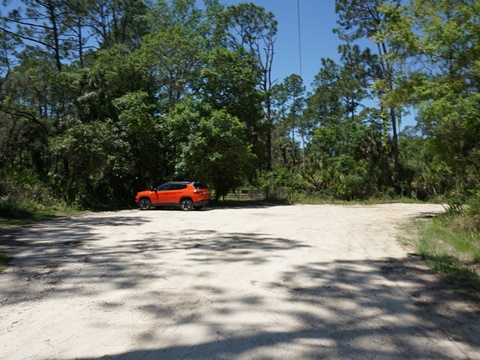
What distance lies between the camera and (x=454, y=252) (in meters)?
7.78

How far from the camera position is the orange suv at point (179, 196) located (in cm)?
2041

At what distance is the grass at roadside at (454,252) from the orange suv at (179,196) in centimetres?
1201

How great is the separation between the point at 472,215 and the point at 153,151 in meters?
19.2

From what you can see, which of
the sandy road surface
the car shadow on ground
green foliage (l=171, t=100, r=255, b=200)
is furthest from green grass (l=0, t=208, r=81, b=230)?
the car shadow on ground

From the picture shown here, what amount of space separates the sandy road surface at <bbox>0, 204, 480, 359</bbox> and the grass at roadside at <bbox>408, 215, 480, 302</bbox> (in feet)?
1.06

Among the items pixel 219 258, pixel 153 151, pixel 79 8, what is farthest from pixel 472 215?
pixel 153 151

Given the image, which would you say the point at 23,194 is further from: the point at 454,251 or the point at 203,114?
the point at 454,251

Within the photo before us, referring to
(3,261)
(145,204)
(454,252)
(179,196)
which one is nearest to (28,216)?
(145,204)

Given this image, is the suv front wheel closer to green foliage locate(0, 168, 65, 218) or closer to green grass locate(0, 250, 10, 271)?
green foliage locate(0, 168, 65, 218)

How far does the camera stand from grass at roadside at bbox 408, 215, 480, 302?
18.8 feet

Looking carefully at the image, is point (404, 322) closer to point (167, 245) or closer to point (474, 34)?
point (167, 245)

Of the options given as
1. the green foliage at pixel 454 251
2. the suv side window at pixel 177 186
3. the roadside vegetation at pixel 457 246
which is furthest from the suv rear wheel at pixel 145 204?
the green foliage at pixel 454 251

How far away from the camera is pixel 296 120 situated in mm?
58562

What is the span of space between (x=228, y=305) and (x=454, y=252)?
226 inches
